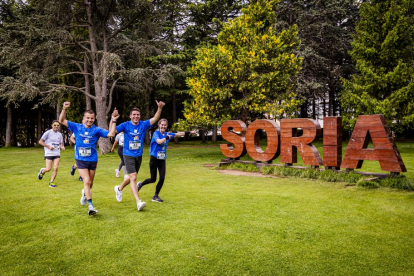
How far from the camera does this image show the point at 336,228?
4.96 m

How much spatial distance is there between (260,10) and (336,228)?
14.4 metres

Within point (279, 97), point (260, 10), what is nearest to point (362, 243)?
point (279, 97)

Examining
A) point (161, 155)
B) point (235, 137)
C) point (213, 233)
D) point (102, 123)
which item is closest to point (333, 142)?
point (235, 137)

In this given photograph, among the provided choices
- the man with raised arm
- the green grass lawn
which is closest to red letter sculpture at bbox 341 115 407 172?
the green grass lawn

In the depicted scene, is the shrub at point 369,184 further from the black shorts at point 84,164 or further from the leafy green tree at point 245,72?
the black shorts at point 84,164

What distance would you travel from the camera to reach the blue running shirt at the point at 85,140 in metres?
5.80

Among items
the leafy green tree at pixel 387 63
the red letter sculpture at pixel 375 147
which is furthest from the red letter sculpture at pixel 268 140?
the leafy green tree at pixel 387 63

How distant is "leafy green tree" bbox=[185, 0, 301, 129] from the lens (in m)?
15.4

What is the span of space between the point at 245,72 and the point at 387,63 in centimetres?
1119

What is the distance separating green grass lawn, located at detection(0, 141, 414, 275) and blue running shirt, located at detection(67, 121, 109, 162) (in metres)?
1.17

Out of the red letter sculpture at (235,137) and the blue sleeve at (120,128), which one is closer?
the blue sleeve at (120,128)

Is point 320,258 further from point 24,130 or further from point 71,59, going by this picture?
point 24,130

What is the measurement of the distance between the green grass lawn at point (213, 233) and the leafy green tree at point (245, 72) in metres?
8.45

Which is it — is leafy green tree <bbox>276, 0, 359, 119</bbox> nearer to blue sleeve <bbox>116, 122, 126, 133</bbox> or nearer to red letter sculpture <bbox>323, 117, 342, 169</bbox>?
red letter sculpture <bbox>323, 117, 342, 169</bbox>
